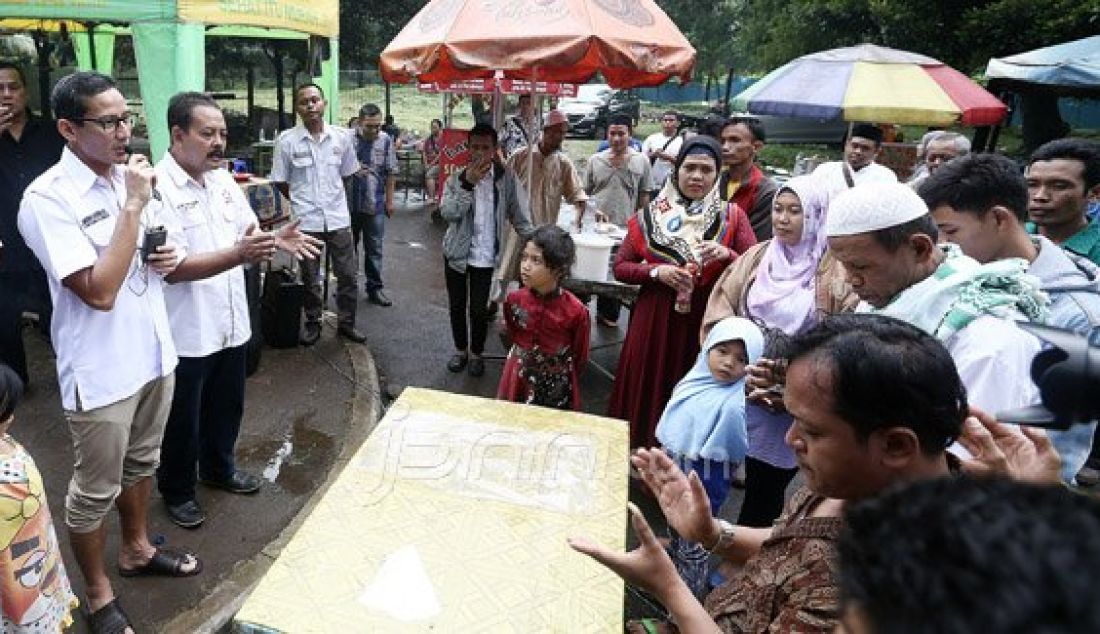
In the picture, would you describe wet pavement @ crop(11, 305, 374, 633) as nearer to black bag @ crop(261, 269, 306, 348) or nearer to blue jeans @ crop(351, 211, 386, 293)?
black bag @ crop(261, 269, 306, 348)

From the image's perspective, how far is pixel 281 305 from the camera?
4.96 meters

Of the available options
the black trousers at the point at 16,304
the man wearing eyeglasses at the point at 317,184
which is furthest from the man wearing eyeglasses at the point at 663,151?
the black trousers at the point at 16,304

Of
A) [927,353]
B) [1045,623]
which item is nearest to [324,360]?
[927,353]

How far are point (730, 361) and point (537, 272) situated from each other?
1.13 m

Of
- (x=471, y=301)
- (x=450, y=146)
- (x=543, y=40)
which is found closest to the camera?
(x=543, y=40)

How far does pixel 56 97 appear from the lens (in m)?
2.24

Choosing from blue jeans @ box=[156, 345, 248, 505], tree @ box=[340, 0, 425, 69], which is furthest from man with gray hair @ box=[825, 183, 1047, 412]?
tree @ box=[340, 0, 425, 69]

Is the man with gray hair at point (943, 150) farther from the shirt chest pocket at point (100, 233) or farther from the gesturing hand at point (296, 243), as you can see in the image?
the shirt chest pocket at point (100, 233)

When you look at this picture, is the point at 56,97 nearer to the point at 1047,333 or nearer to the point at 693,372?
the point at 693,372

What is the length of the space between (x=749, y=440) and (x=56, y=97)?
287 centimetres

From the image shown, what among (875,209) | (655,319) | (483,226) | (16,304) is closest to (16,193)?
(16,304)

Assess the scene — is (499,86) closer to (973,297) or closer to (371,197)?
(371,197)

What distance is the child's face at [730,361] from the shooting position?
9.21 ft

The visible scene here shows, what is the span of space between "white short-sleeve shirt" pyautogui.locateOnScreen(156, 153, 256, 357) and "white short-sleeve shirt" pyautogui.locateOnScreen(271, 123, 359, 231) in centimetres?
206
